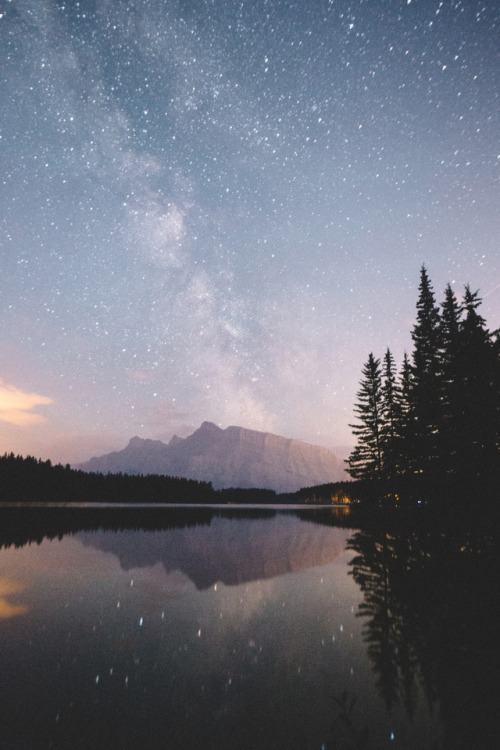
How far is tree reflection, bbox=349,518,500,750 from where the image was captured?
455cm

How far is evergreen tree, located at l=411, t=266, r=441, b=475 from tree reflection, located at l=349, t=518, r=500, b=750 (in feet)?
29.8

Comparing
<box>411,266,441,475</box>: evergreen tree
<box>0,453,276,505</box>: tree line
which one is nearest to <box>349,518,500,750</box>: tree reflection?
<box>411,266,441,475</box>: evergreen tree

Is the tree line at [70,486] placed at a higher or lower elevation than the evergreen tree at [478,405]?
lower

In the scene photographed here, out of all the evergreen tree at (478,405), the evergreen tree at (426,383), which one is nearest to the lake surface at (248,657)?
the evergreen tree at (478,405)

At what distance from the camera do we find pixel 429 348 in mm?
27891

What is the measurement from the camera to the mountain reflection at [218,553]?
12798 mm

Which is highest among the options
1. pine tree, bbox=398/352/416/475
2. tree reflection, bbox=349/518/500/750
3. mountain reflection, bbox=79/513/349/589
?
pine tree, bbox=398/352/416/475

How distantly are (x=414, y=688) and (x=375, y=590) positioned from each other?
6.06 m

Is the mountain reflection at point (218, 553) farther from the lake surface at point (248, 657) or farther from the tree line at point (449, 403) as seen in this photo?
the tree line at point (449, 403)

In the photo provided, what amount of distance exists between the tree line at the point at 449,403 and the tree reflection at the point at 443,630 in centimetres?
476

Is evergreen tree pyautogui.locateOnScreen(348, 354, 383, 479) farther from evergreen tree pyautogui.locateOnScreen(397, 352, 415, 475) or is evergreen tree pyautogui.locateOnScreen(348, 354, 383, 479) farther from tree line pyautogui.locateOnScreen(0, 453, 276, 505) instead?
tree line pyautogui.locateOnScreen(0, 453, 276, 505)

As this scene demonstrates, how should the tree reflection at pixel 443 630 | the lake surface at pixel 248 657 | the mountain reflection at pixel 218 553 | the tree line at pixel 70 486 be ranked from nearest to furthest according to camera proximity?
the lake surface at pixel 248 657, the tree reflection at pixel 443 630, the mountain reflection at pixel 218 553, the tree line at pixel 70 486

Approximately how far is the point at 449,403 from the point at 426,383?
407 cm

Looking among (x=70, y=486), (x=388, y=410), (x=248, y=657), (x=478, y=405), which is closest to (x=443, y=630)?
(x=248, y=657)
